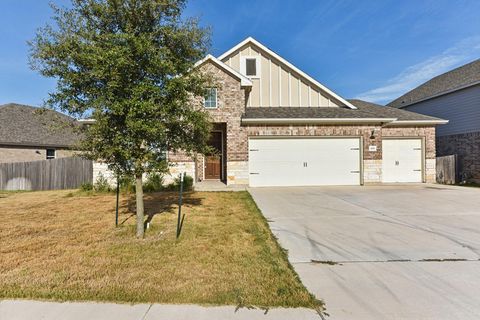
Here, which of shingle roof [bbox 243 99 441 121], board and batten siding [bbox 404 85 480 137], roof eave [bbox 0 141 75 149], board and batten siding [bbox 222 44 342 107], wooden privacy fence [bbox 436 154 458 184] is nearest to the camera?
shingle roof [bbox 243 99 441 121]

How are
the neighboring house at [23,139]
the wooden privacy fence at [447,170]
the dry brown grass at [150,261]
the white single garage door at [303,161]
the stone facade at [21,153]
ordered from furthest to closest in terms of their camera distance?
the neighboring house at [23,139] → the stone facade at [21,153] → the wooden privacy fence at [447,170] → the white single garage door at [303,161] → the dry brown grass at [150,261]

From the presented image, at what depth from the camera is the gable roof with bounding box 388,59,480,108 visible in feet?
53.3

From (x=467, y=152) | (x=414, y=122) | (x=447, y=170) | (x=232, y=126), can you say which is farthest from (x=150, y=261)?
(x=467, y=152)

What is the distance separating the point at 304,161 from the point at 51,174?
531 inches

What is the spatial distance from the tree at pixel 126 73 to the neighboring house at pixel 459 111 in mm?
16073

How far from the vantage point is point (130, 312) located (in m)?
3.10

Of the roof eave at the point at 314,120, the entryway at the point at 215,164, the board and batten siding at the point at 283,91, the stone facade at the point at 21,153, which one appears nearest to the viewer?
the roof eave at the point at 314,120

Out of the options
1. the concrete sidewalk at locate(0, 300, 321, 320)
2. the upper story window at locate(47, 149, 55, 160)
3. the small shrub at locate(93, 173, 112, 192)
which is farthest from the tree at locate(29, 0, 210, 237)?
the upper story window at locate(47, 149, 55, 160)

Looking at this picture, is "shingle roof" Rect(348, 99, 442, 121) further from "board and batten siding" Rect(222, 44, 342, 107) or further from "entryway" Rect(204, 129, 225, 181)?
"entryway" Rect(204, 129, 225, 181)

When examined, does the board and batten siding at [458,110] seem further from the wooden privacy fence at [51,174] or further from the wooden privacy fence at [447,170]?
the wooden privacy fence at [51,174]

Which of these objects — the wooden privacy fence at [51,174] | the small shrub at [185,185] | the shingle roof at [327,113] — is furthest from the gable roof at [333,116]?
the wooden privacy fence at [51,174]

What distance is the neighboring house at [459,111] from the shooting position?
15.3m

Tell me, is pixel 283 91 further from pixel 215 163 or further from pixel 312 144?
Result: pixel 215 163

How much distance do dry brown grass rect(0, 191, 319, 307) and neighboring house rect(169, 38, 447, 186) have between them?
6.25m
